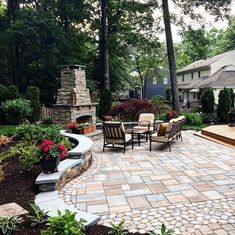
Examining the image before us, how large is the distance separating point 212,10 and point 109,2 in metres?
7.98

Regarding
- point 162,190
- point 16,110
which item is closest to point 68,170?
point 162,190

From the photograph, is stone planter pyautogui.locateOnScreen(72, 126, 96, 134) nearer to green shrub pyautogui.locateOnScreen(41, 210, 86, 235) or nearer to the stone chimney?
the stone chimney

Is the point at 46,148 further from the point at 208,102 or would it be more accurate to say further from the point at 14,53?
the point at 14,53

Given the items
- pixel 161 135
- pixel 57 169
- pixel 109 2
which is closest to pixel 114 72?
pixel 109 2

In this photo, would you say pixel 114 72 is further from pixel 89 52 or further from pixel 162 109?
pixel 162 109

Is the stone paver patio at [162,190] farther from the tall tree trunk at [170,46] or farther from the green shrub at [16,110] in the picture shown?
the tall tree trunk at [170,46]

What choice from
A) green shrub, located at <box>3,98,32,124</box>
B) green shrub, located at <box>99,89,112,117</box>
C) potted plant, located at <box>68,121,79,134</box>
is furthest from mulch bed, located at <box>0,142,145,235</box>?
green shrub, located at <box>99,89,112,117</box>

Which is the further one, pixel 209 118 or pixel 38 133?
pixel 209 118

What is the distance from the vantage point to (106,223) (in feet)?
11.7

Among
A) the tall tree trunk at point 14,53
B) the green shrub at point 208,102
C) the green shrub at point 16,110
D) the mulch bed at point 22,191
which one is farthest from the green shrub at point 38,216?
the tall tree trunk at point 14,53

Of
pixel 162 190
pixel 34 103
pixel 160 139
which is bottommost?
pixel 162 190

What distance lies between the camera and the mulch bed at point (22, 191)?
3.19 meters

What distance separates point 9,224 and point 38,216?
0.35 metres

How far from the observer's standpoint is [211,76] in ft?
76.6
